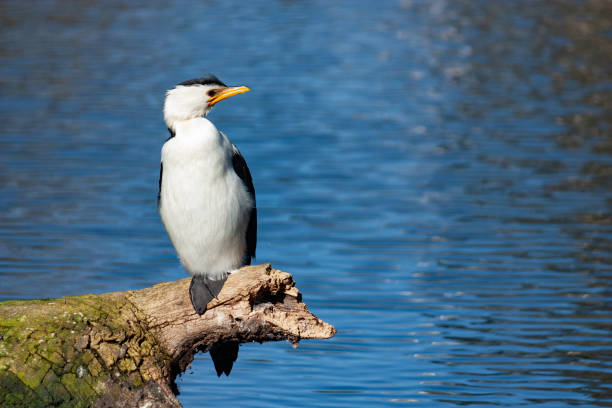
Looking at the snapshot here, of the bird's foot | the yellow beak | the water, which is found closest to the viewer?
the bird's foot

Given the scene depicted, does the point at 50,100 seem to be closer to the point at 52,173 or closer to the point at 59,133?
the point at 59,133

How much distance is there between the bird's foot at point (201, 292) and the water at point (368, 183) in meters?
A: 1.88

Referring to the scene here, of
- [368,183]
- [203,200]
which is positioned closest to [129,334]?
[203,200]

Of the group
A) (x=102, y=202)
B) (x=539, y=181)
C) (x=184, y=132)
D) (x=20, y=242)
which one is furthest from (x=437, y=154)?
(x=184, y=132)

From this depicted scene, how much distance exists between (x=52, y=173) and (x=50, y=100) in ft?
13.3

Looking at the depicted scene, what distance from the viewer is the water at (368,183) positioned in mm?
8133

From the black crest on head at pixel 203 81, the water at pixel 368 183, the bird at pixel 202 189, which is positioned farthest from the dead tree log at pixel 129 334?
the water at pixel 368 183

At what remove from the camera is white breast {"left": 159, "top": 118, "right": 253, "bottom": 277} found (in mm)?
5844

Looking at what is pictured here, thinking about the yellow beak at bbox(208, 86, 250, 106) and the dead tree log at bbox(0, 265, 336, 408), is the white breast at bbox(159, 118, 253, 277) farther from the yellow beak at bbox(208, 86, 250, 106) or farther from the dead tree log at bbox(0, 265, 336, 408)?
the dead tree log at bbox(0, 265, 336, 408)

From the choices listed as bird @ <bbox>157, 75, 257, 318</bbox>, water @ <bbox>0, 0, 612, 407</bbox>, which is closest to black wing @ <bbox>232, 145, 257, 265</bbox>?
bird @ <bbox>157, 75, 257, 318</bbox>

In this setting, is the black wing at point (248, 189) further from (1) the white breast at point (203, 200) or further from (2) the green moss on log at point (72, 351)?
(2) the green moss on log at point (72, 351)

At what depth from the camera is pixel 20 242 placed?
10742 mm

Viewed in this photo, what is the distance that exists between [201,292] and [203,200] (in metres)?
0.58

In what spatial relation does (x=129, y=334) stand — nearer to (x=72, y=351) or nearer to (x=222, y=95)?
(x=72, y=351)
